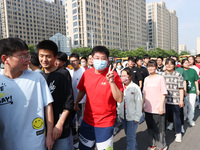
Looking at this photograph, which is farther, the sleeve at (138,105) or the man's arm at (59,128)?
the sleeve at (138,105)

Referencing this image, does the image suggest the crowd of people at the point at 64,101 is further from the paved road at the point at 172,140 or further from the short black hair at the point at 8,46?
the paved road at the point at 172,140

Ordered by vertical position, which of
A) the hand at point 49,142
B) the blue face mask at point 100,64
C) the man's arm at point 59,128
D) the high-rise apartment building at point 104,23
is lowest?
the hand at point 49,142

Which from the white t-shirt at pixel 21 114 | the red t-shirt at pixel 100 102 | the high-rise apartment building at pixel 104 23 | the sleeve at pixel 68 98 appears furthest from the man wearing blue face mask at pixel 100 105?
the high-rise apartment building at pixel 104 23

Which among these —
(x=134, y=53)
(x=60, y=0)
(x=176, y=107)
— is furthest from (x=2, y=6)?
(x=176, y=107)

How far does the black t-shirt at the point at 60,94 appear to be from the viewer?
180 centimetres

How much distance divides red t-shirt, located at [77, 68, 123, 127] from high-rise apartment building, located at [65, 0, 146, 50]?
4440 centimetres

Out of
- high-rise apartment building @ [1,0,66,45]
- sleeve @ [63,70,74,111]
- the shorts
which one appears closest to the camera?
sleeve @ [63,70,74,111]

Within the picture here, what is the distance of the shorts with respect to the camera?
2.05 m

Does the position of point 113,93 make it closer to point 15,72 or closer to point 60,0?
point 15,72

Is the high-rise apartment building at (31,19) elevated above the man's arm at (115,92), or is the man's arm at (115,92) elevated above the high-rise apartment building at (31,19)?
the high-rise apartment building at (31,19)

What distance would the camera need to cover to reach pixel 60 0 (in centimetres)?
9644

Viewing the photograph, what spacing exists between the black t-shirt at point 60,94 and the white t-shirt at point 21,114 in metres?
0.35

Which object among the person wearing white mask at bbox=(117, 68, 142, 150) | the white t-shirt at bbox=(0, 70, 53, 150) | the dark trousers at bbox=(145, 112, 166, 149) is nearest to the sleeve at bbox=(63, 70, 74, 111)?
the white t-shirt at bbox=(0, 70, 53, 150)

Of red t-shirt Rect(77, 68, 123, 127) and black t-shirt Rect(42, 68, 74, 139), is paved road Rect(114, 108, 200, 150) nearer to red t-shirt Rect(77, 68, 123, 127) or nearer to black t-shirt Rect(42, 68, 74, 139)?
red t-shirt Rect(77, 68, 123, 127)
